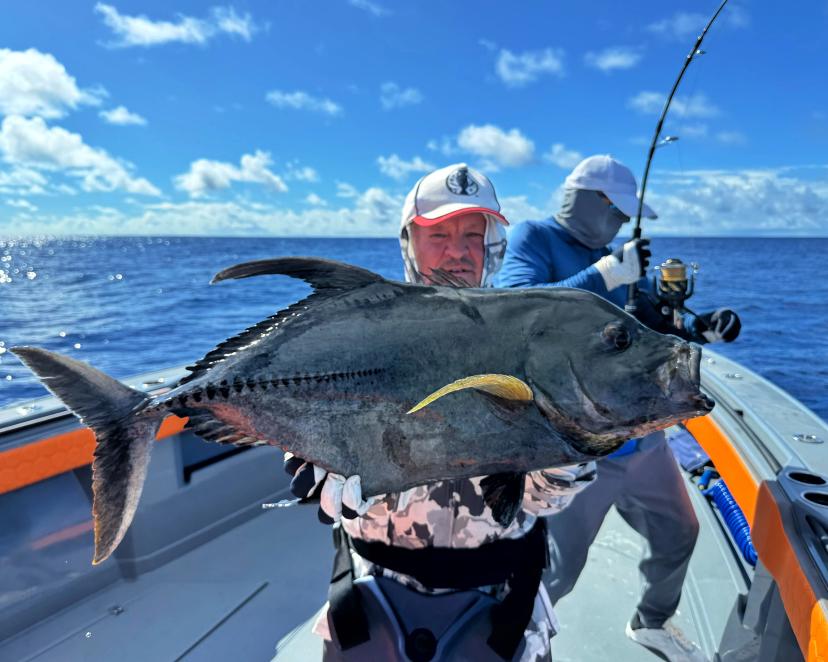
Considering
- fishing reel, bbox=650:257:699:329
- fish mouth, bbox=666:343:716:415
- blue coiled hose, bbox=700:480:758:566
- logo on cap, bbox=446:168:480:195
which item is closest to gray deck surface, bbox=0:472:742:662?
blue coiled hose, bbox=700:480:758:566

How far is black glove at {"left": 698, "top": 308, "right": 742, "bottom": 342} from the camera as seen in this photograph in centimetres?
359

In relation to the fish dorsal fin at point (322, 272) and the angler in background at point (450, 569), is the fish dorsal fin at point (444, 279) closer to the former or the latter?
the angler in background at point (450, 569)

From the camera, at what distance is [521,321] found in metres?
1.31

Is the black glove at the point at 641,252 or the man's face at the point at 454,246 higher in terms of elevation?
the man's face at the point at 454,246

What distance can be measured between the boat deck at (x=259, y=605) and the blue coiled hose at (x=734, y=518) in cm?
13

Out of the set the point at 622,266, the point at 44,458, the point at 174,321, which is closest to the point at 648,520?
the point at 622,266

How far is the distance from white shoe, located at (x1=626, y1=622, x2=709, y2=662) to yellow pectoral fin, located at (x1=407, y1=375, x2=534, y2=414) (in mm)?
2407

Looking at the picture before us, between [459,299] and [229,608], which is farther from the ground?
[459,299]

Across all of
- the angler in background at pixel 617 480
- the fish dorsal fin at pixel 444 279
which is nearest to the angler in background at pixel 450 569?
the fish dorsal fin at pixel 444 279

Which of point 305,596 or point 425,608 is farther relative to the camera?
point 305,596

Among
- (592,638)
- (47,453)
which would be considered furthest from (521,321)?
(47,453)

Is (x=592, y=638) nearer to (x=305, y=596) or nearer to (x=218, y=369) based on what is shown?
(x=305, y=596)

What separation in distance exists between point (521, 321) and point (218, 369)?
2.54 feet

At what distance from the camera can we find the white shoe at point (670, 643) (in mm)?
2786
